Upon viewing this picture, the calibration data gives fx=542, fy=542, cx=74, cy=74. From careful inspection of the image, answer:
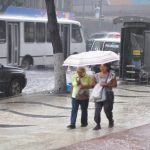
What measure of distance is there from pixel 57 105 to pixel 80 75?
3.67m

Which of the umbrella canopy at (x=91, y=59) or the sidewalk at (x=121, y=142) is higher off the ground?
the umbrella canopy at (x=91, y=59)

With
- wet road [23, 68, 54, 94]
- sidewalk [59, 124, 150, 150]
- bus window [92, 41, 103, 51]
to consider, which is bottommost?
wet road [23, 68, 54, 94]

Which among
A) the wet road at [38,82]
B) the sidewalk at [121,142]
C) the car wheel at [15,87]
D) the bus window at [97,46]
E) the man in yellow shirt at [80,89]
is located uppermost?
the man in yellow shirt at [80,89]

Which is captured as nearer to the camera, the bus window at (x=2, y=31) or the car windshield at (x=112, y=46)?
the bus window at (x=2, y=31)

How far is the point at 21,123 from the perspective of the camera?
39.9 ft

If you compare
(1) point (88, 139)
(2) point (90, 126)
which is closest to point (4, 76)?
(2) point (90, 126)

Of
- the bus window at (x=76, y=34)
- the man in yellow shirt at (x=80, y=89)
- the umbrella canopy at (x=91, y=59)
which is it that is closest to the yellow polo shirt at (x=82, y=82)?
the man in yellow shirt at (x=80, y=89)

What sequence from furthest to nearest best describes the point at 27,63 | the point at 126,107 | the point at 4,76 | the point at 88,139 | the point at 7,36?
1. the point at 27,63
2. the point at 7,36
3. the point at 4,76
4. the point at 126,107
5. the point at 88,139

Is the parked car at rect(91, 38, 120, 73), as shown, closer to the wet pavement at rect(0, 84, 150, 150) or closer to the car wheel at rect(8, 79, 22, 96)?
the wet pavement at rect(0, 84, 150, 150)

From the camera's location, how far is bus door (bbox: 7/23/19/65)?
26.1 metres

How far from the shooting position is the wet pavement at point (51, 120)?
1016 cm

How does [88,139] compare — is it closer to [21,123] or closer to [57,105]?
[21,123]

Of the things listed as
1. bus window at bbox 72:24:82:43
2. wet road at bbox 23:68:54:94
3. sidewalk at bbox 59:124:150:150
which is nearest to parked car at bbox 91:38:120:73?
wet road at bbox 23:68:54:94

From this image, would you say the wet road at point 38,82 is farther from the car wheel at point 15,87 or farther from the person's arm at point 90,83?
the person's arm at point 90,83
